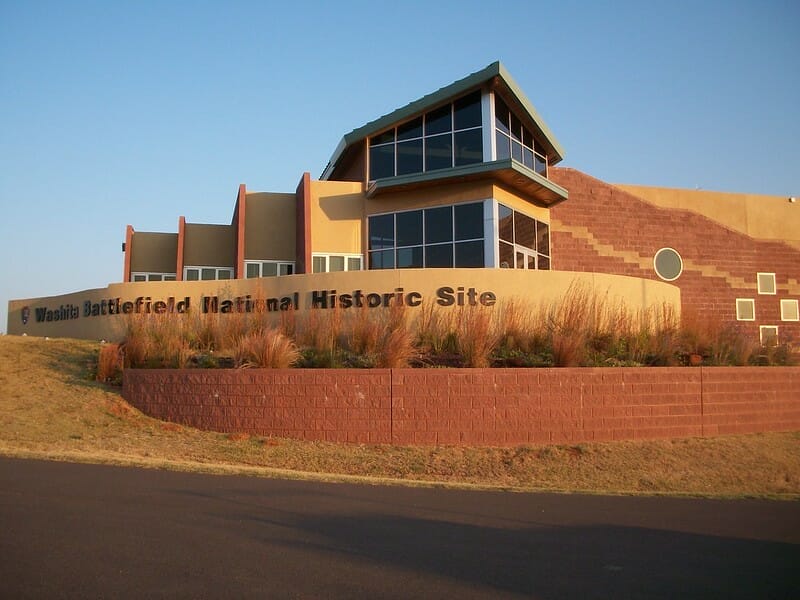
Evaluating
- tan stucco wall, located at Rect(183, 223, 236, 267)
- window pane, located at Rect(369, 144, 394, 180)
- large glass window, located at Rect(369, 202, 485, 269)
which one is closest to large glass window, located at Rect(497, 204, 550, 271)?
large glass window, located at Rect(369, 202, 485, 269)

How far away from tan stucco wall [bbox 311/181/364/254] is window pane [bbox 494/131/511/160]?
445cm

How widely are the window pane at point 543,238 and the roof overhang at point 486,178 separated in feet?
3.76

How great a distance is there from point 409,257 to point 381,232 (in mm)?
1378

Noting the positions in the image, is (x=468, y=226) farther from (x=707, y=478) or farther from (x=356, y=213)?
(x=707, y=478)

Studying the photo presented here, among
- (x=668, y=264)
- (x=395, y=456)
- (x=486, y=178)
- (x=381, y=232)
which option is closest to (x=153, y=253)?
(x=381, y=232)

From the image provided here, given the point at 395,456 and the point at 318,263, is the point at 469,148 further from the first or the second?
the point at 395,456

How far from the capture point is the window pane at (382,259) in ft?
78.4

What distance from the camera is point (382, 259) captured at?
24078 mm

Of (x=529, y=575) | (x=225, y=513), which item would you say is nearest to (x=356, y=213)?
(x=225, y=513)

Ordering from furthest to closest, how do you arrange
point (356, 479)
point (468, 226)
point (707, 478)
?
1. point (468, 226)
2. point (707, 478)
3. point (356, 479)

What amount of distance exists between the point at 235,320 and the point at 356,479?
Answer: 7369 mm

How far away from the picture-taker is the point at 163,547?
22.2ft

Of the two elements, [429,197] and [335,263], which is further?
[335,263]

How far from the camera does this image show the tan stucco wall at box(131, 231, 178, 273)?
2975 cm
